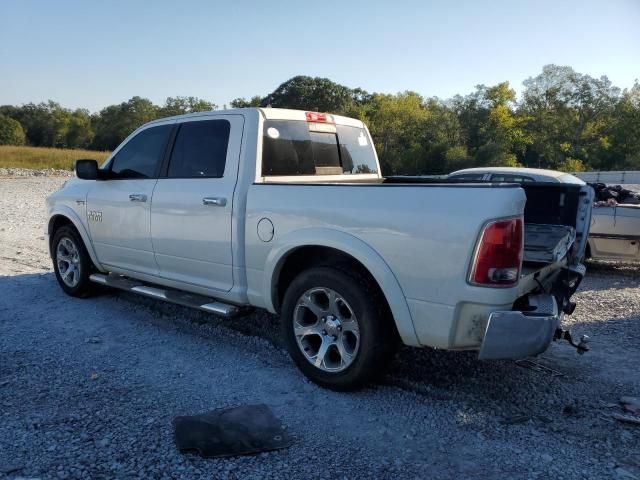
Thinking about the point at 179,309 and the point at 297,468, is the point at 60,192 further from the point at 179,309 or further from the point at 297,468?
the point at 297,468

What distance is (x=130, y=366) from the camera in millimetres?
4031

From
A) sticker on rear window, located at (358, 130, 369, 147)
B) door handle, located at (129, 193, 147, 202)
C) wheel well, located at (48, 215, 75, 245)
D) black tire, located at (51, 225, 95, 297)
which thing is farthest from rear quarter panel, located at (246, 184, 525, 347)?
wheel well, located at (48, 215, 75, 245)

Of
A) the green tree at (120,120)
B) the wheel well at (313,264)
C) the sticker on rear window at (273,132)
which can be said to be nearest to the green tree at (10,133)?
the green tree at (120,120)

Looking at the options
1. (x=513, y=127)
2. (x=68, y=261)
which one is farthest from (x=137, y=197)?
(x=513, y=127)

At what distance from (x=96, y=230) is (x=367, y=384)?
348cm

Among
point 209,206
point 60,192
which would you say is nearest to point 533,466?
point 209,206

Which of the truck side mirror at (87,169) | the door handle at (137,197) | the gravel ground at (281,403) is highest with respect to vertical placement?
the truck side mirror at (87,169)

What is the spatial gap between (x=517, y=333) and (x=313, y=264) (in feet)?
5.21

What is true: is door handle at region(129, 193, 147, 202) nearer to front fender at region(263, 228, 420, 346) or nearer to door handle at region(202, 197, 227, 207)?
door handle at region(202, 197, 227, 207)

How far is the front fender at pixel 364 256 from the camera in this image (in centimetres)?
323

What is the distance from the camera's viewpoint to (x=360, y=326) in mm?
3404

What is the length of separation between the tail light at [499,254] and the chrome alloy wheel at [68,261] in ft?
15.2

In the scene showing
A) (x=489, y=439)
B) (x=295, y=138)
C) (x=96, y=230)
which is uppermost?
(x=295, y=138)

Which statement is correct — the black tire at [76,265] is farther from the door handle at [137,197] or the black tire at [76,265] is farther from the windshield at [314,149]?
the windshield at [314,149]
